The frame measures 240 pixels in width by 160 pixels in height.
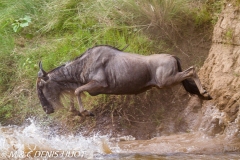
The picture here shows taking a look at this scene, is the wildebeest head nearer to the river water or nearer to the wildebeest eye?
the wildebeest eye

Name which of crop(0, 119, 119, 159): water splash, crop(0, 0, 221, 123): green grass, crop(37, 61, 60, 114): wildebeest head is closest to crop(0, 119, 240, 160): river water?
crop(0, 119, 119, 159): water splash

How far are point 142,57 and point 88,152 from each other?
1367 mm

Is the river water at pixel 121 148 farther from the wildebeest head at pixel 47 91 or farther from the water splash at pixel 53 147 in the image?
the wildebeest head at pixel 47 91

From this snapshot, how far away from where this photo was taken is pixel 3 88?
855cm

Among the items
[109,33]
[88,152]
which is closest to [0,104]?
[109,33]

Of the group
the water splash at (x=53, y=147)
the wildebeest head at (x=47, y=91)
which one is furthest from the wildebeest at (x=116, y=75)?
the water splash at (x=53, y=147)

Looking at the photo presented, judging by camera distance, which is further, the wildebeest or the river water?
the wildebeest

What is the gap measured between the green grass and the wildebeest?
102cm

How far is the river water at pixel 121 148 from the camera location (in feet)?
19.3

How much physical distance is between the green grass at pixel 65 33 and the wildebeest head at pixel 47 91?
1.09 m

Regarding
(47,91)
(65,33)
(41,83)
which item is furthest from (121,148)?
(65,33)

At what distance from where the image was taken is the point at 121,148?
6.29 metres

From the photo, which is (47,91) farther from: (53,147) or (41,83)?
(53,147)

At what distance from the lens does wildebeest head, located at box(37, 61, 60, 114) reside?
667cm
